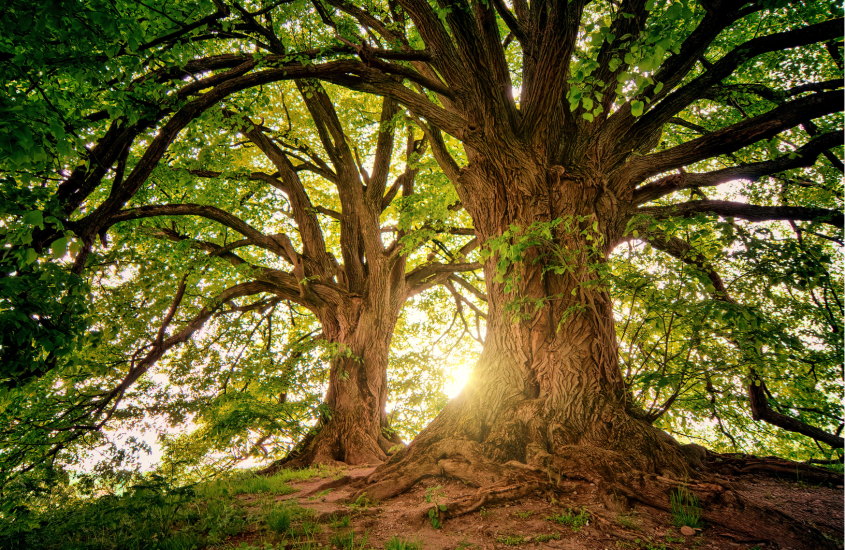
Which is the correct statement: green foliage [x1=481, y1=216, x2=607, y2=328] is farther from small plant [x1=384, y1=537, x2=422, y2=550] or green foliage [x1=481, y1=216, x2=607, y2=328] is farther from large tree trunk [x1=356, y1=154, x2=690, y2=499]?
small plant [x1=384, y1=537, x2=422, y2=550]

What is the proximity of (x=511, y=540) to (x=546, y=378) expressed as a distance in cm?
178

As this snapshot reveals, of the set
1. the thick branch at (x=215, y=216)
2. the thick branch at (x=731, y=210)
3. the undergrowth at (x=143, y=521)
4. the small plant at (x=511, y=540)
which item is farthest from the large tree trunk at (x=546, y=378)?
the thick branch at (x=215, y=216)

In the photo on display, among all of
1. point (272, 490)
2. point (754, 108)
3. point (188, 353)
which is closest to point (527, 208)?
point (272, 490)

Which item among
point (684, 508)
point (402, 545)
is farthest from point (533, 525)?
point (684, 508)

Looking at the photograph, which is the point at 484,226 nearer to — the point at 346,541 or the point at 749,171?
the point at 749,171

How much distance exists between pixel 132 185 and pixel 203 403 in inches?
194

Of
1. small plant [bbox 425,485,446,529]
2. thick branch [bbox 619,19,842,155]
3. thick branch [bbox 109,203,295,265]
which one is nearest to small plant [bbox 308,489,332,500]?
small plant [bbox 425,485,446,529]

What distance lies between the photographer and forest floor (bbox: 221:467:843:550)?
8.15 ft

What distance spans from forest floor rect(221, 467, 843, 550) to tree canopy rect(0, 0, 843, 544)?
10.5 inches

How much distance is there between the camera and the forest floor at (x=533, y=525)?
2484mm

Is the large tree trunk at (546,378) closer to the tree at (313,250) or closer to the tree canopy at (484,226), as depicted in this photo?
the tree canopy at (484,226)

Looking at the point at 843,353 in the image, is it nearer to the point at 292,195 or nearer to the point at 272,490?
the point at 272,490

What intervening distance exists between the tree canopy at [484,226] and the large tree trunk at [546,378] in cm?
3

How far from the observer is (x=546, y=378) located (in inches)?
158
